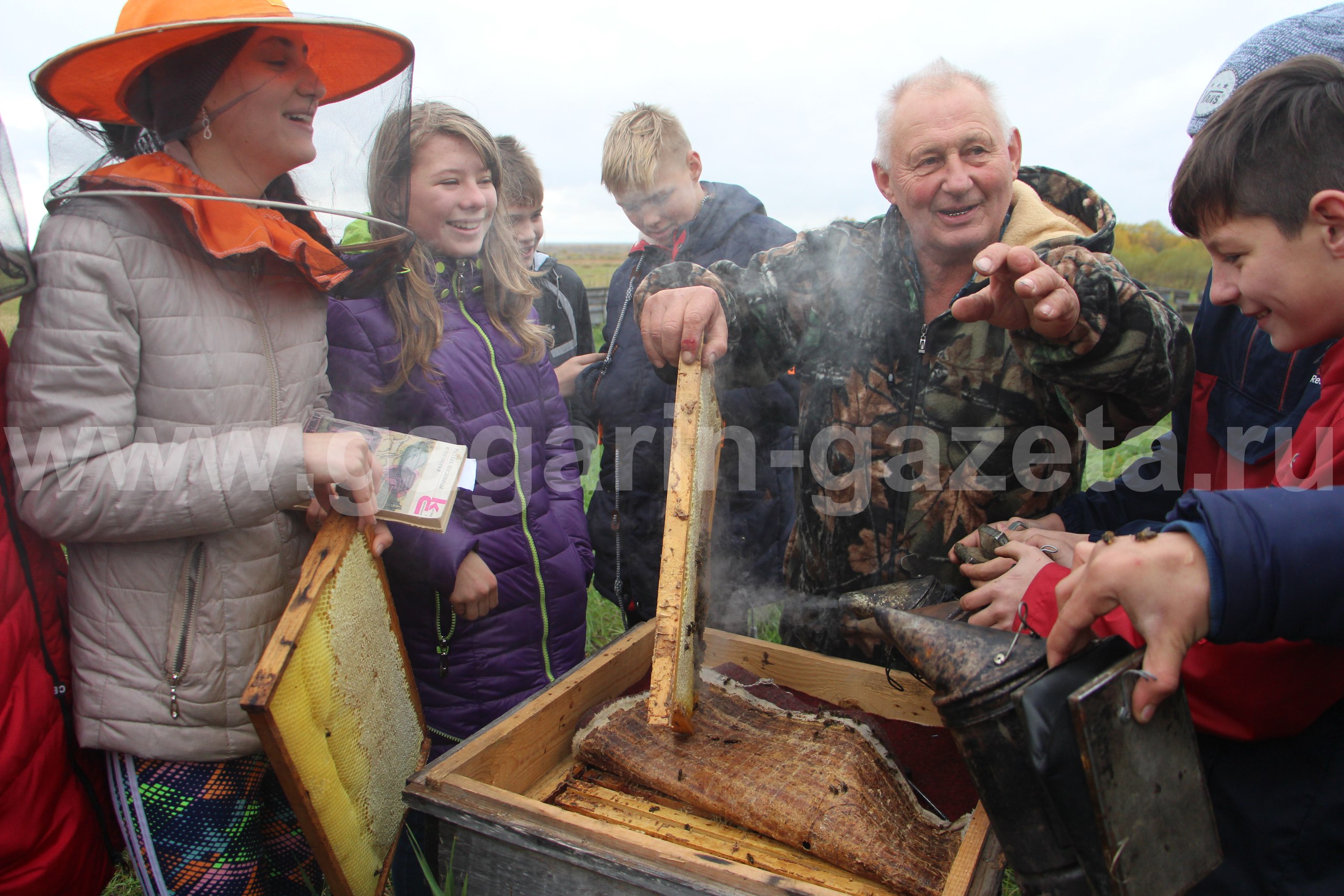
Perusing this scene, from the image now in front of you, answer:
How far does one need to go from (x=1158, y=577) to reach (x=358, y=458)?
1.57 metres

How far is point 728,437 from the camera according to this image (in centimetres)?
359

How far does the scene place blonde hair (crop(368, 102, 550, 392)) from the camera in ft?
7.43

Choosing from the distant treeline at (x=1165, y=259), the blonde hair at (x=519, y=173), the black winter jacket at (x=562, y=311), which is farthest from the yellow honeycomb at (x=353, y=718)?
the distant treeline at (x=1165, y=259)

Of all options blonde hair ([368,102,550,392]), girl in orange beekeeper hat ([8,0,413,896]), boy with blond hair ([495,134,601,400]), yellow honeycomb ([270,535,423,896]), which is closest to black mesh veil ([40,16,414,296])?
blonde hair ([368,102,550,392])

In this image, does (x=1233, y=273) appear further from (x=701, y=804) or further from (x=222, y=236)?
(x=222, y=236)

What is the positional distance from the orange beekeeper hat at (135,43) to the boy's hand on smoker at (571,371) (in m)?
2.01

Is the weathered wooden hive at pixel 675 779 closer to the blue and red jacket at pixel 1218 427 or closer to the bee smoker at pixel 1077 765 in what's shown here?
the bee smoker at pixel 1077 765

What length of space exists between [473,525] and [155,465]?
95 centimetres

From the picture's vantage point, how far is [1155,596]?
109 centimetres

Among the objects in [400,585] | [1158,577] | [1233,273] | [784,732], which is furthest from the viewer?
[400,585]

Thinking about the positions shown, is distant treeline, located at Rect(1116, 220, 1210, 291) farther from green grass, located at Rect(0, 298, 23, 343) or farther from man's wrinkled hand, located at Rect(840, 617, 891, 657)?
green grass, located at Rect(0, 298, 23, 343)

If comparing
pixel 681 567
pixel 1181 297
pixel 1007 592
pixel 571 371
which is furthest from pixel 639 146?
pixel 1181 297

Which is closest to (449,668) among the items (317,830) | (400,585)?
(400,585)

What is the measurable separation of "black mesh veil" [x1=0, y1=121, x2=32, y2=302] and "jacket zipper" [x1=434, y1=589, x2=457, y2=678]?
125 cm
